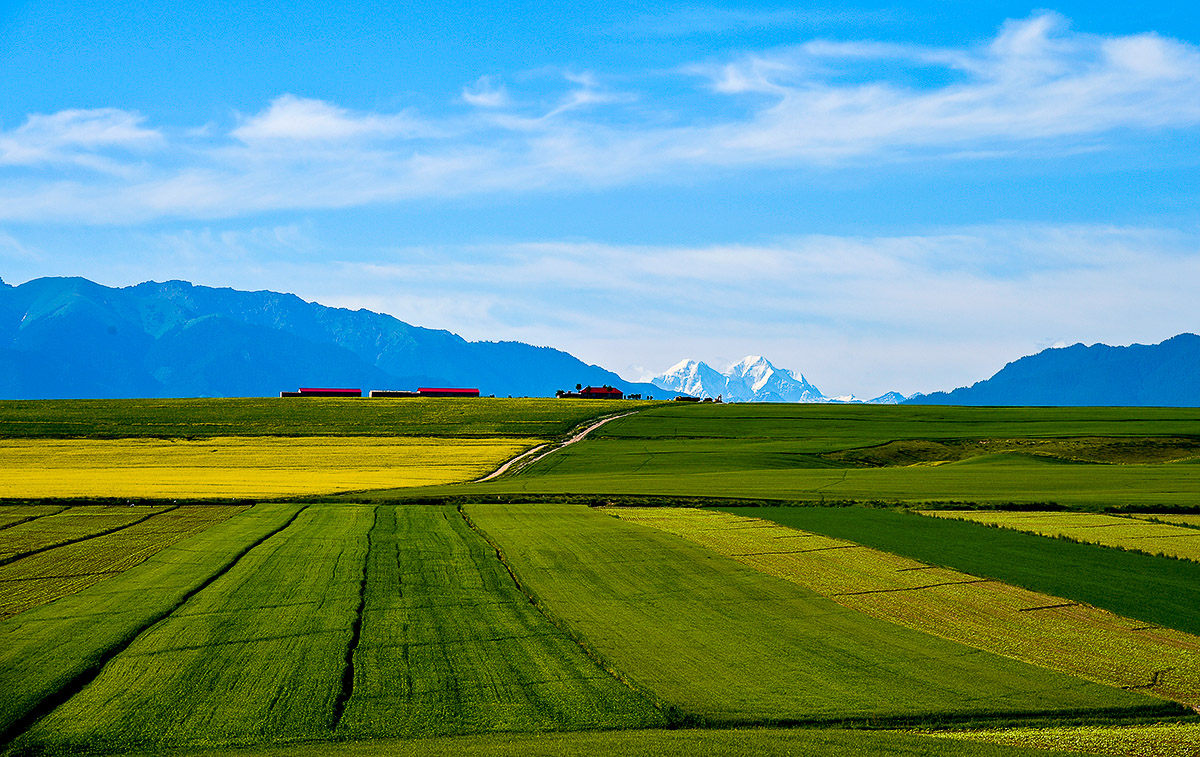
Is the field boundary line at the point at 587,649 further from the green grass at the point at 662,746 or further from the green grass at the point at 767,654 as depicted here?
the green grass at the point at 662,746

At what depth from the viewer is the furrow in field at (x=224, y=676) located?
13000 mm

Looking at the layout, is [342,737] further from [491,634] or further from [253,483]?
[253,483]

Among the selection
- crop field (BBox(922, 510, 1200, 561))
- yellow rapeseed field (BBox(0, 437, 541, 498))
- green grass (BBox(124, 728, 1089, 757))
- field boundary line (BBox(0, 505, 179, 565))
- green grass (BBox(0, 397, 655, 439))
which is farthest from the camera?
green grass (BBox(0, 397, 655, 439))

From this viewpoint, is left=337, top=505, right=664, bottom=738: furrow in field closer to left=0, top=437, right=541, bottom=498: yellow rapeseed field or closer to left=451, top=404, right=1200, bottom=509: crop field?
left=451, top=404, right=1200, bottom=509: crop field

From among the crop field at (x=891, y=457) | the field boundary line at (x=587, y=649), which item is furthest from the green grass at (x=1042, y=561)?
the field boundary line at (x=587, y=649)

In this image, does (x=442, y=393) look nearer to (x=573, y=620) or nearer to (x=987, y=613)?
(x=573, y=620)

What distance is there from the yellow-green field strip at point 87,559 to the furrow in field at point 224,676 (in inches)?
162

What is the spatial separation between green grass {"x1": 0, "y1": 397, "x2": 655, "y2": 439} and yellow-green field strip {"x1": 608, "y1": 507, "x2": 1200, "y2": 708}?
2528 inches

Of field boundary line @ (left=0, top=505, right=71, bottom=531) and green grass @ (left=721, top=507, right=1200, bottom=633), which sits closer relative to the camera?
green grass @ (left=721, top=507, right=1200, bottom=633)

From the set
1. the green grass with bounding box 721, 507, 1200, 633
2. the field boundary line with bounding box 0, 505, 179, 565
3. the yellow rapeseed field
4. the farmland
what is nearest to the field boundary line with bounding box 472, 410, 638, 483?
the yellow rapeseed field

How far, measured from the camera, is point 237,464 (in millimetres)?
70812

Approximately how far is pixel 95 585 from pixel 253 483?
33.9 meters

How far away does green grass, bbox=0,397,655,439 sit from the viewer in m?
94.4

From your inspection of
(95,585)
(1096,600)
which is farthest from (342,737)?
(1096,600)
